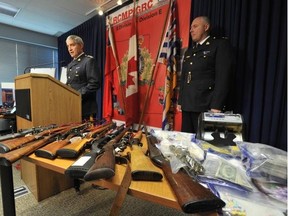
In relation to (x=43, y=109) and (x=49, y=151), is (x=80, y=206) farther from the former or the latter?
(x=49, y=151)

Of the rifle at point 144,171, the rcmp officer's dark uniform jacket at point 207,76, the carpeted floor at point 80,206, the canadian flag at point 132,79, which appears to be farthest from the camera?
the canadian flag at point 132,79

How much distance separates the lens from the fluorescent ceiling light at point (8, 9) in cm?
308

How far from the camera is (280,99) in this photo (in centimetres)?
152

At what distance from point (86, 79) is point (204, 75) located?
1.20 metres

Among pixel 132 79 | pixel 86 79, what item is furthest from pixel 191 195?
pixel 132 79

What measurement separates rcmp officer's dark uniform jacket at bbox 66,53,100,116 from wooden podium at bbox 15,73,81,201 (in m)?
0.32

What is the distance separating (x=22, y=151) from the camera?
0.72m

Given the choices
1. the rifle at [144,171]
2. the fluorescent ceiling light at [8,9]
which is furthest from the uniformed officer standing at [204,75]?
the fluorescent ceiling light at [8,9]

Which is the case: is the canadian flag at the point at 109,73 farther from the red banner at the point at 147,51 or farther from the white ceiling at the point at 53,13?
the white ceiling at the point at 53,13

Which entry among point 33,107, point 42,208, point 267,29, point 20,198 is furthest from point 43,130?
point 267,29

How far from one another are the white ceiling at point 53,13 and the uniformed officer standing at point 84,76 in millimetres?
1357

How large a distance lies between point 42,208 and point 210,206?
1455 mm

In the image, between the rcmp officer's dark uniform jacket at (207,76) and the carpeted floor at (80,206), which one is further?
the rcmp officer's dark uniform jacket at (207,76)

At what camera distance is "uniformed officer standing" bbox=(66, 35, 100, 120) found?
1849mm
